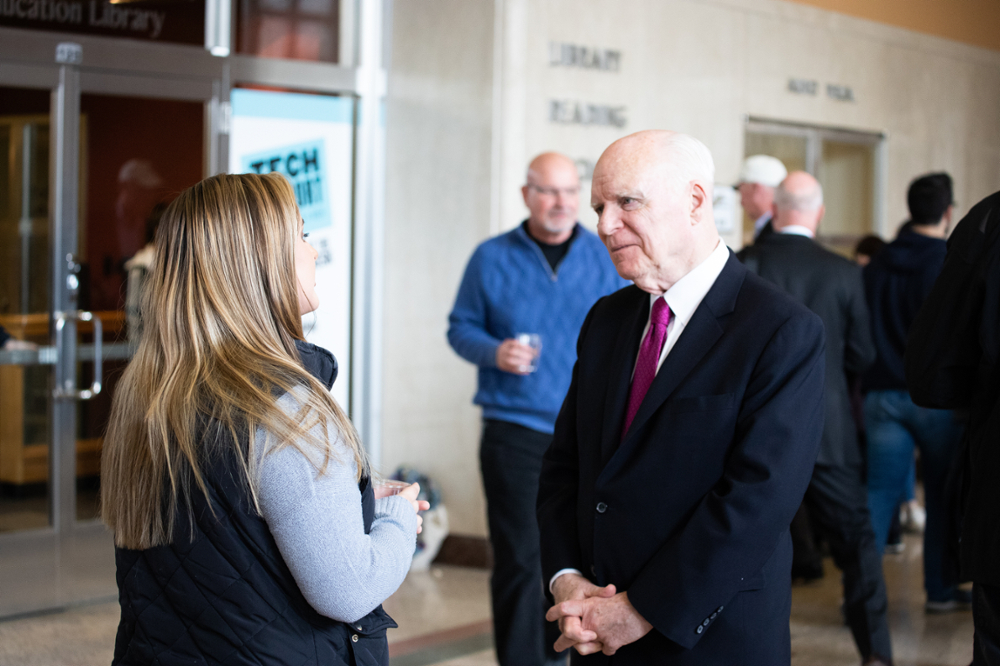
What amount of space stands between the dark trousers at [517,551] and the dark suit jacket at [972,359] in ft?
4.41

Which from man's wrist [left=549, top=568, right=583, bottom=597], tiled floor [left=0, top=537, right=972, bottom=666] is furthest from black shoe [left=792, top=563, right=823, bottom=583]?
man's wrist [left=549, top=568, right=583, bottom=597]

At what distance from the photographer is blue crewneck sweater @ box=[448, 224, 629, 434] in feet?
12.0

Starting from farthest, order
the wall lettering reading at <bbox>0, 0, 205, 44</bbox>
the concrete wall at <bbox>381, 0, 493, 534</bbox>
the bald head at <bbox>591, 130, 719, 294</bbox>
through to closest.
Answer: the concrete wall at <bbox>381, 0, 493, 534</bbox> < the wall lettering reading at <bbox>0, 0, 205, 44</bbox> < the bald head at <bbox>591, 130, 719, 294</bbox>

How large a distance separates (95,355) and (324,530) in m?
3.90

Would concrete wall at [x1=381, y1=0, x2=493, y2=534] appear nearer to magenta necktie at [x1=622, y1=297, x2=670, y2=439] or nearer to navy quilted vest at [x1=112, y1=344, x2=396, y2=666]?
magenta necktie at [x1=622, y1=297, x2=670, y2=439]

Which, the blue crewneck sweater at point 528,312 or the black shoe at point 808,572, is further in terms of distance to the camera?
the black shoe at point 808,572

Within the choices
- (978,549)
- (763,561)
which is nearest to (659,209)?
(763,561)

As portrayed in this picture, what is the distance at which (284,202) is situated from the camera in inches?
65.5

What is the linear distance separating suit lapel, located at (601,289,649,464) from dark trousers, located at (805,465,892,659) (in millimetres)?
2026

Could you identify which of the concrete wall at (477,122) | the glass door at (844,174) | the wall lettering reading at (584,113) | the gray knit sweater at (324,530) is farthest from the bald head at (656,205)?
the glass door at (844,174)

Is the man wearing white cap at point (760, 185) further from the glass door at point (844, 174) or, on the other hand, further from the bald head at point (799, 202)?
the glass door at point (844, 174)

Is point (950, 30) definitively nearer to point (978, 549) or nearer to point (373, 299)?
point (373, 299)

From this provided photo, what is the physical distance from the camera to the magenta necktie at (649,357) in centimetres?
201

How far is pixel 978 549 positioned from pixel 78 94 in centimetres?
433
